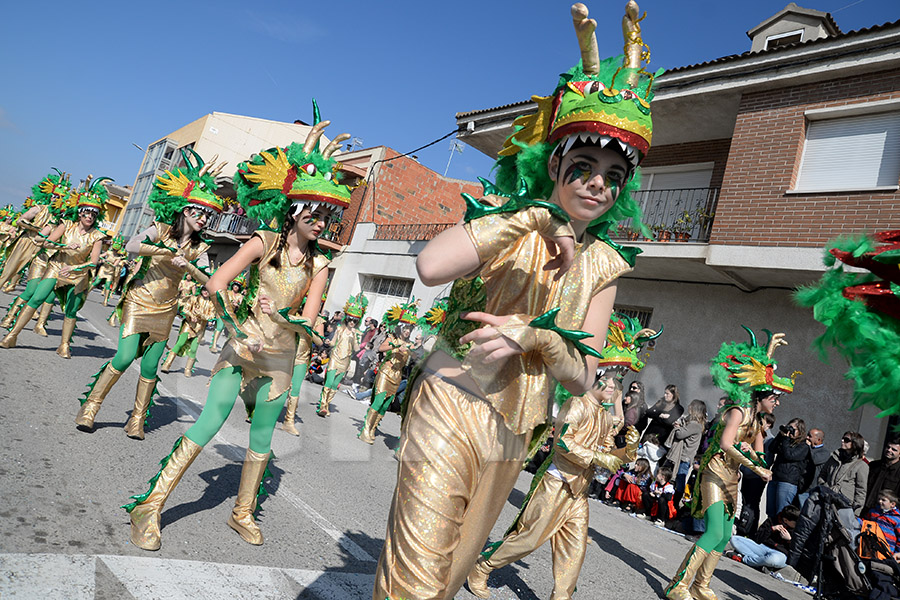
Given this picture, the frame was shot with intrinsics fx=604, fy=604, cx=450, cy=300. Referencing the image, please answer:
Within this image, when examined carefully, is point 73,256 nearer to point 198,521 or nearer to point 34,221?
point 34,221

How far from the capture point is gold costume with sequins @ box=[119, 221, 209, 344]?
5418 mm

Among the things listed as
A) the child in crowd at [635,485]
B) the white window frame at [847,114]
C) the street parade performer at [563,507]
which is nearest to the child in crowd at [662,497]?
the child in crowd at [635,485]

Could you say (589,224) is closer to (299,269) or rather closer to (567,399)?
(567,399)

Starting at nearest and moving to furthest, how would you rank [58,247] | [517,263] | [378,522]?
[517,263]
[378,522]
[58,247]

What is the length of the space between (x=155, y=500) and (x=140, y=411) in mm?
2348

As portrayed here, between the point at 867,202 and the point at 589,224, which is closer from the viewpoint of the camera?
the point at 589,224

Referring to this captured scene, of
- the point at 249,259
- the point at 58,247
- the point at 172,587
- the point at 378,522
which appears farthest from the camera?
the point at 58,247

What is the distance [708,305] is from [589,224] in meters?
10.0

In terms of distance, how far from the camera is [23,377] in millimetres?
6574

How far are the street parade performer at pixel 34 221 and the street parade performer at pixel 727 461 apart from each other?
9197mm

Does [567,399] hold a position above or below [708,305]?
below

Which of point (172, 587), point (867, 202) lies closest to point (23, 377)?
point (172, 587)

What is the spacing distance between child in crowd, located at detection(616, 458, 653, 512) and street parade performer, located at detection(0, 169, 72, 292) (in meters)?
9.47

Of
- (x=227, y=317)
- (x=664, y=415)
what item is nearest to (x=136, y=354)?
(x=227, y=317)
